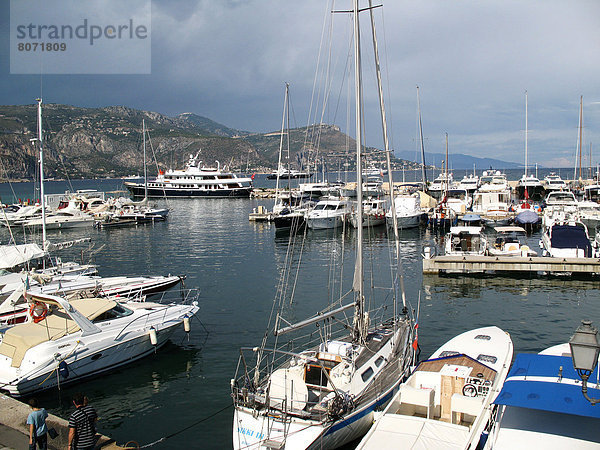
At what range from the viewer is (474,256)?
104 feet

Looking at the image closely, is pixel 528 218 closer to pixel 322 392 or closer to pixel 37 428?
pixel 322 392

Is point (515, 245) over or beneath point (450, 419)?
over

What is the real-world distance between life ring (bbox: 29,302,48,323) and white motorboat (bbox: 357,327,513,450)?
12091mm

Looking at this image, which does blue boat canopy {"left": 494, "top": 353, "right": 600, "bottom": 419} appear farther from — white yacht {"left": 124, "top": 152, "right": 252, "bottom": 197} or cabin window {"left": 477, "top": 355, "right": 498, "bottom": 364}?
white yacht {"left": 124, "top": 152, "right": 252, "bottom": 197}

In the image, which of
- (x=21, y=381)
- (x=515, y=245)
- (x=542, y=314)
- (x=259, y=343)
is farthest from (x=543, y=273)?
(x=21, y=381)

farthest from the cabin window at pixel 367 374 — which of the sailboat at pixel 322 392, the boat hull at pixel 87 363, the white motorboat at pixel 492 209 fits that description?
the white motorboat at pixel 492 209

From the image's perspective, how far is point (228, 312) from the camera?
23.6 metres

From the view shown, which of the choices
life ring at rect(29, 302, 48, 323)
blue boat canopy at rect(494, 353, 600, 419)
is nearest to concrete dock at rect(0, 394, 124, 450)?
life ring at rect(29, 302, 48, 323)

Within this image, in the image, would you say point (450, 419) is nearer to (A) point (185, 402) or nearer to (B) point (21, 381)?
(A) point (185, 402)

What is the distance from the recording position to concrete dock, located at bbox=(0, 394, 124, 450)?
1045 centimetres

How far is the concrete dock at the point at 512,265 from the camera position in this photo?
96.4 ft

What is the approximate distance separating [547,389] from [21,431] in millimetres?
11494

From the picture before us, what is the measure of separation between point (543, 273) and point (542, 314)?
8178 mm

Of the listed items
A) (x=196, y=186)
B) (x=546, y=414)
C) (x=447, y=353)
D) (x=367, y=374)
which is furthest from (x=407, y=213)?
(x=196, y=186)
